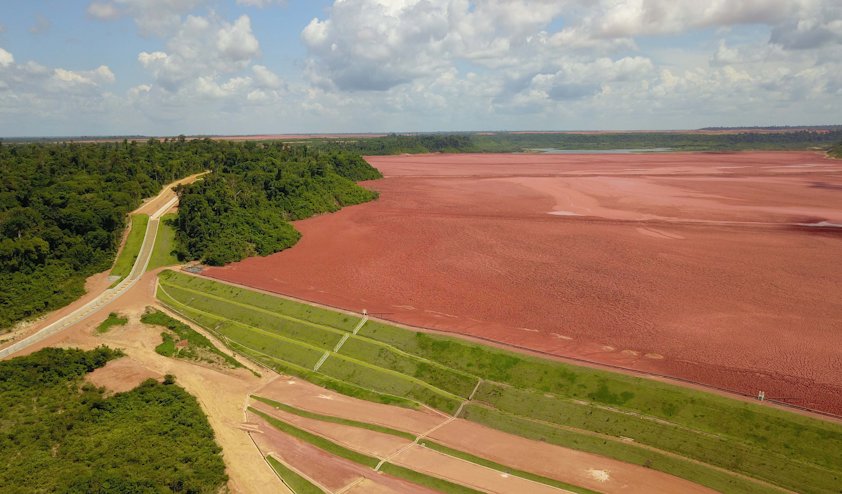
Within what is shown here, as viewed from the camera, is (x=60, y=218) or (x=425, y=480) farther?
(x=60, y=218)

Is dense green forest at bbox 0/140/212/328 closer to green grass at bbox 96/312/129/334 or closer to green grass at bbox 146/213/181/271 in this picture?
green grass at bbox 146/213/181/271

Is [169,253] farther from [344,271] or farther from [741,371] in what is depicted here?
[741,371]

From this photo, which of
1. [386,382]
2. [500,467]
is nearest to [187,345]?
[386,382]

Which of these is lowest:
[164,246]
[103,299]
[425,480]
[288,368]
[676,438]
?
[425,480]

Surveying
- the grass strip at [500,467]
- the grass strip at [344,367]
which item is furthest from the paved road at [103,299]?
the grass strip at [500,467]

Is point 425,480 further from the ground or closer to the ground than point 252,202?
closer to the ground

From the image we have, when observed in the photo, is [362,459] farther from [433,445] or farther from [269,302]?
[269,302]
